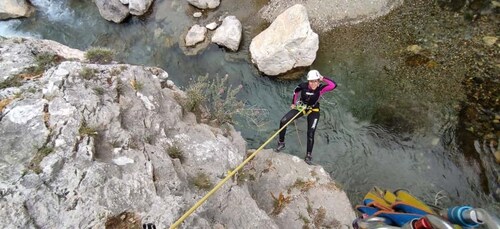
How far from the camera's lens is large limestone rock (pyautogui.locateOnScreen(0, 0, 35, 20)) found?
588 inches

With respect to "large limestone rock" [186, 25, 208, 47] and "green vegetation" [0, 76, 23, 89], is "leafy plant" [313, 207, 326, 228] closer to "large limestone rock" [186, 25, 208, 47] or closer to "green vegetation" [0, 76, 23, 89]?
"green vegetation" [0, 76, 23, 89]

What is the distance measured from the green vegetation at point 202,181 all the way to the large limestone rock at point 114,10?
10053 mm

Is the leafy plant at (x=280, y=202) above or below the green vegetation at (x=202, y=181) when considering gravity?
below

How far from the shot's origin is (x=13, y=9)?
15.1 m

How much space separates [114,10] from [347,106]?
376 inches

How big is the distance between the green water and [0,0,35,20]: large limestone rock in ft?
3.59

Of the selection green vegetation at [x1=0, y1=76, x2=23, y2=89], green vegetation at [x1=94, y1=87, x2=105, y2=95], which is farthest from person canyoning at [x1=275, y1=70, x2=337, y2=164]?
green vegetation at [x1=0, y1=76, x2=23, y2=89]

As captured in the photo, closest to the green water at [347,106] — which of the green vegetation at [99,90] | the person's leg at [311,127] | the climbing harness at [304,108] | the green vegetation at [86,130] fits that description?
the person's leg at [311,127]

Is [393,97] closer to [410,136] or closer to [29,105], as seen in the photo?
[410,136]

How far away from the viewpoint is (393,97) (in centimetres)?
1021

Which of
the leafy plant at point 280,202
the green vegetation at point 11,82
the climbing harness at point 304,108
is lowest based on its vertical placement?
the leafy plant at point 280,202

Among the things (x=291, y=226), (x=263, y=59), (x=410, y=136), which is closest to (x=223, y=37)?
(x=263, y=59)

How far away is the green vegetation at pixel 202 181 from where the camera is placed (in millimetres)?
6013

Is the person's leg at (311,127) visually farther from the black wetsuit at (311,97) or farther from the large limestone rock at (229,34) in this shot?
the large limestone rock at (229,34)
